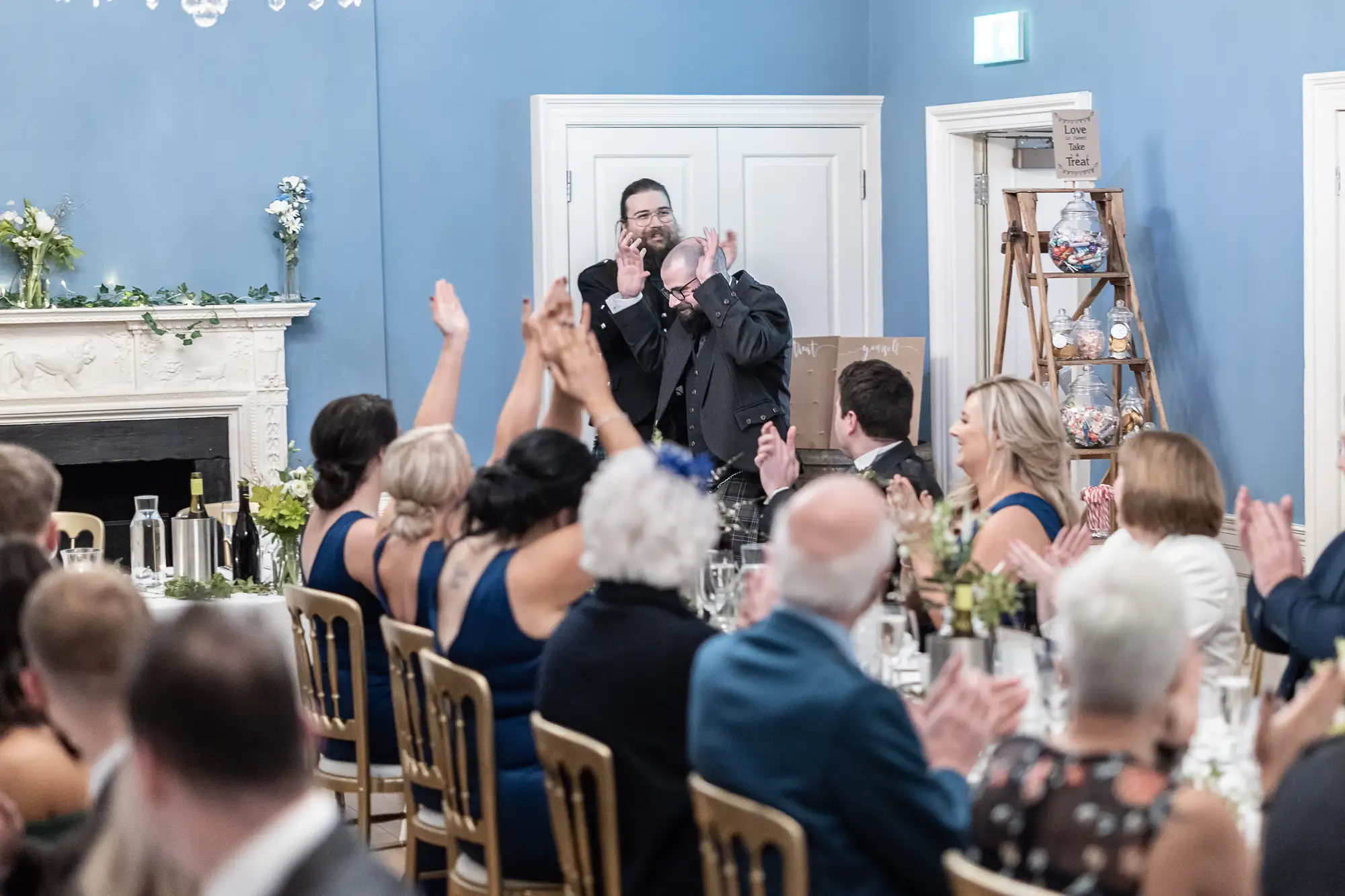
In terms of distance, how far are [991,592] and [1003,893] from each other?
1.42m

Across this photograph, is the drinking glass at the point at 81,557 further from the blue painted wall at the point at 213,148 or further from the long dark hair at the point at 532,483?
the blue painted wall at the point at 213,148

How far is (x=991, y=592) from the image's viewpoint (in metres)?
3.31

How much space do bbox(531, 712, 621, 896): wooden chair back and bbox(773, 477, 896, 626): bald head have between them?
48 cm

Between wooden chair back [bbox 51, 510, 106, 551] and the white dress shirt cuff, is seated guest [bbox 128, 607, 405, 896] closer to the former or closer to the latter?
wooden chair back [bbox 51, 510, 106, 551]

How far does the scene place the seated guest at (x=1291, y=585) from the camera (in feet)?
11.5

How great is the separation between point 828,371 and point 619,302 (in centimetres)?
154

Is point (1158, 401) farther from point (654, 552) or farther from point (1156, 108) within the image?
point (654, 552)

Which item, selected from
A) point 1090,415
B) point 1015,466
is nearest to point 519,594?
point 1015,466

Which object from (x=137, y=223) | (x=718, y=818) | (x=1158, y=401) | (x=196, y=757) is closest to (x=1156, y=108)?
(x=1158, y=401)

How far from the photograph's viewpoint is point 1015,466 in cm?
429

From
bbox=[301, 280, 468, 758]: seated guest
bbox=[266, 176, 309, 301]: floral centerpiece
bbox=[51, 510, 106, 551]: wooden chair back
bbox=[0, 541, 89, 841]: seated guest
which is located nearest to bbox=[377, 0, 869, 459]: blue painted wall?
bbox=[266, 176, 309, 301]: floral centerpiece

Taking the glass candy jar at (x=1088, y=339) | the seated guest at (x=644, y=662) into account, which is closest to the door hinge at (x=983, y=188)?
the glass candy jar at (x=1088, y=339)

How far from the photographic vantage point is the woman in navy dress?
164 inches

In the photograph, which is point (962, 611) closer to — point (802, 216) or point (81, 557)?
point (81, 557)
